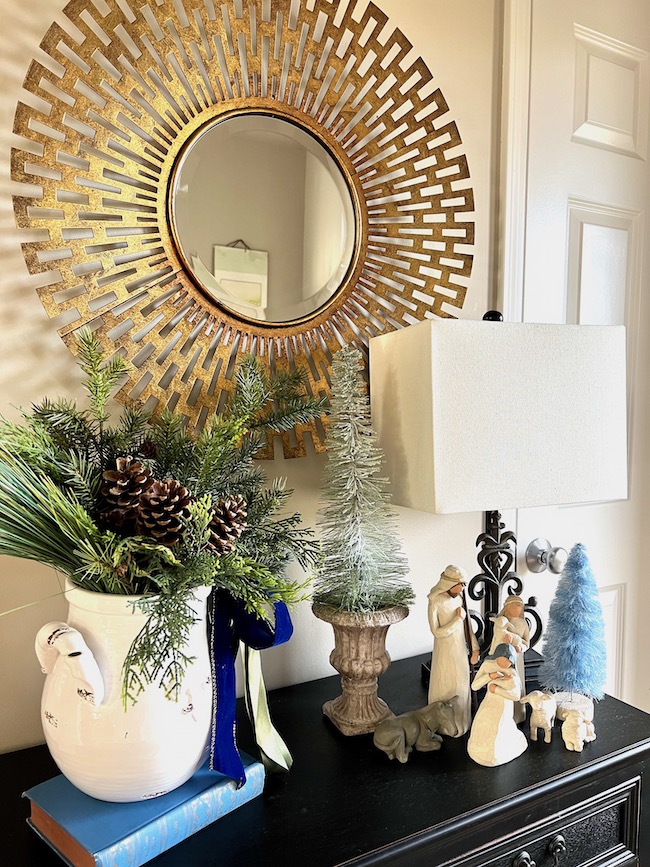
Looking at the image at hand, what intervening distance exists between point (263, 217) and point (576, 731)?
90cm

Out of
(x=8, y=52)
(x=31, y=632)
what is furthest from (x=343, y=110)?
(x=31, y=632)

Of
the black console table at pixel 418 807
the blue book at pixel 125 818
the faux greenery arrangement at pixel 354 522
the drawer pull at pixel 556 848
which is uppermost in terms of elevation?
the faux greenery arrangement at pixel 354 522

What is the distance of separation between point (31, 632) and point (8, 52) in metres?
0.79

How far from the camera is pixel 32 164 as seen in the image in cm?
88

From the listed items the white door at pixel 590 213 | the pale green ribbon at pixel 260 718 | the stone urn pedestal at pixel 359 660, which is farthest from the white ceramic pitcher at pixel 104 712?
the white door at pixel 590 213

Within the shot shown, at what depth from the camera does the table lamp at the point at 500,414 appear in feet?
2.90

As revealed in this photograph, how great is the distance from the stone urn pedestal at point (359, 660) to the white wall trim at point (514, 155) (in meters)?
0.73

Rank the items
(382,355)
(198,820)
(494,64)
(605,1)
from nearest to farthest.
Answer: (198,820) < (382,355) < (494,64) < (605,1)

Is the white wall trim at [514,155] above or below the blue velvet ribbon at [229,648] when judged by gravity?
above

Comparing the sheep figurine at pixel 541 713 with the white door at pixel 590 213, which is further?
the white door at pixel 590 213

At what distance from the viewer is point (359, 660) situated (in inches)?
36.9

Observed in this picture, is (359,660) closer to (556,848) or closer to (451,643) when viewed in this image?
(451,643)

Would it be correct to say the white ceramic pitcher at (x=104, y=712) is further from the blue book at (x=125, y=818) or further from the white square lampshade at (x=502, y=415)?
the white square lampshade at (x=502, y=415)

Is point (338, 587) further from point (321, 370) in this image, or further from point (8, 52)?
point (8, 52)
